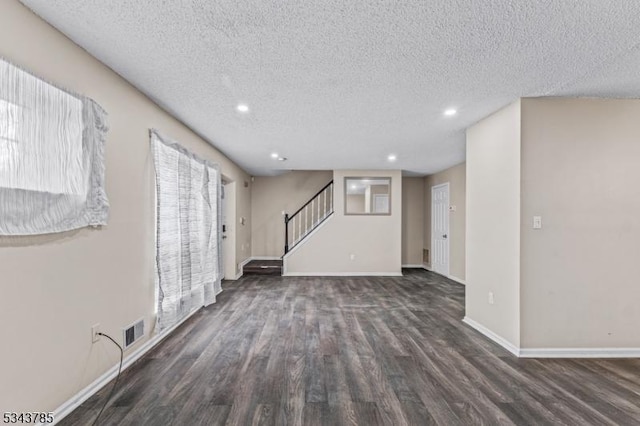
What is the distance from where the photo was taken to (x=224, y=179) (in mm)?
6008

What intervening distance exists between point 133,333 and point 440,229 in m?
6.72

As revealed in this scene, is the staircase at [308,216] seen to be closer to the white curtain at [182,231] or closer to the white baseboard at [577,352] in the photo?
the white curtain at [182,231]

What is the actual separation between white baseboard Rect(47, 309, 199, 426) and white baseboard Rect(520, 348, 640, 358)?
145 inches

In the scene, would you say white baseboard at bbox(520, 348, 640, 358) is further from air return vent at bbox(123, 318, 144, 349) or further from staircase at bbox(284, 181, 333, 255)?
staircase at bbox(284, 181, 333, 255)

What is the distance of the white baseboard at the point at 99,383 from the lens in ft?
6.46

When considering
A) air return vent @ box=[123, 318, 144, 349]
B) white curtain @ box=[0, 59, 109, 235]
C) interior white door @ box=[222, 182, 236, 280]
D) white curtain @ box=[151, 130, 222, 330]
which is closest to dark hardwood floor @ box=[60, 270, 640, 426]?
air return vent @ box=[123, 318, 144, 349]

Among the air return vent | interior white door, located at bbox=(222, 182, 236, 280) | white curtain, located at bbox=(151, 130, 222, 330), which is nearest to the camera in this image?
the air return vent

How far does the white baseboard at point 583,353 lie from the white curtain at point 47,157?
401 centimetres

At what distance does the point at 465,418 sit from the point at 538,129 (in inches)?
107

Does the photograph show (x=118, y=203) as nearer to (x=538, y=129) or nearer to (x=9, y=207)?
(x=9, y=207)

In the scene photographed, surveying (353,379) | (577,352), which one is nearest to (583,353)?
(577,352)

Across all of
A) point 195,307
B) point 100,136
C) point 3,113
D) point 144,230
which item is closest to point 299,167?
point 195,307

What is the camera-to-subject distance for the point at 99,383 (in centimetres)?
230

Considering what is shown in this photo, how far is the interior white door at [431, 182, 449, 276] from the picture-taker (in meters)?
7.18
